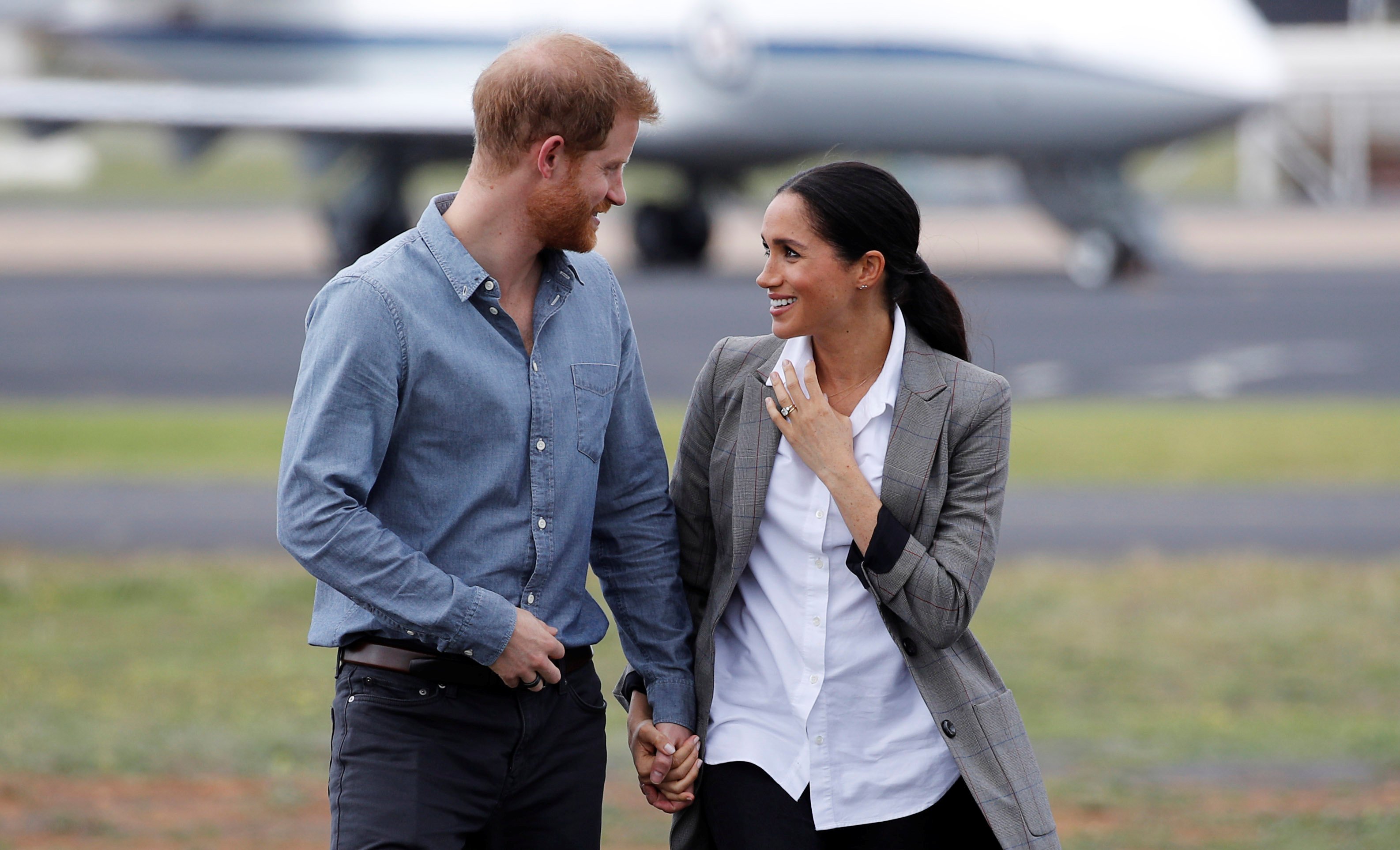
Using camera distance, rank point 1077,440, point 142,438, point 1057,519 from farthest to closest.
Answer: point 142,438
point 1077,440
point 1057,519

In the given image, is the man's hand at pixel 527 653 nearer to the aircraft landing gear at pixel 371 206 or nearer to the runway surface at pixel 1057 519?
the runway surface at pixel 1057 519

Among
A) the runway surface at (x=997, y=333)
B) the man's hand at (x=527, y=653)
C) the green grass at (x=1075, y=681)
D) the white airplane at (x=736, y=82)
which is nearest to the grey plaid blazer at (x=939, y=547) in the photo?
the man's hand at (x=527, y=653)

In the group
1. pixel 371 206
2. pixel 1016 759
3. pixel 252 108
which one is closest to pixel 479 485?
pixel 1016 759

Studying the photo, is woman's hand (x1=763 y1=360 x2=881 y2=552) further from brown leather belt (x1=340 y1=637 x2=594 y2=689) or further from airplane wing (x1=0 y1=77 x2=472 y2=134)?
airplane wing (x1=0 y1=77 x2=472 y2=134)

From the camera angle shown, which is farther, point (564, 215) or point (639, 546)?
point (639, 546)

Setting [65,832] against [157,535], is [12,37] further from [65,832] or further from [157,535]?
[65,832]

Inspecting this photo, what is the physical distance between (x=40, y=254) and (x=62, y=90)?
892 centimetres

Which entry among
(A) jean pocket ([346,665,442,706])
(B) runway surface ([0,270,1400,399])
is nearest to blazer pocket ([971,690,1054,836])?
(A) jean pocket ([346,665,442,706])

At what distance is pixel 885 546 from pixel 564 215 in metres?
0.69

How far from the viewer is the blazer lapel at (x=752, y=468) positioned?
8.75 ft

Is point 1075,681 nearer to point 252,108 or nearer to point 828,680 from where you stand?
point 828,680

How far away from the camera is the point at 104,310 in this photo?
71.2 ft

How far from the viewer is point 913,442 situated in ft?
8.58

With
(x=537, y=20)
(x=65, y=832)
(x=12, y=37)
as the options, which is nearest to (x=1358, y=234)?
(x=537, y=20)
